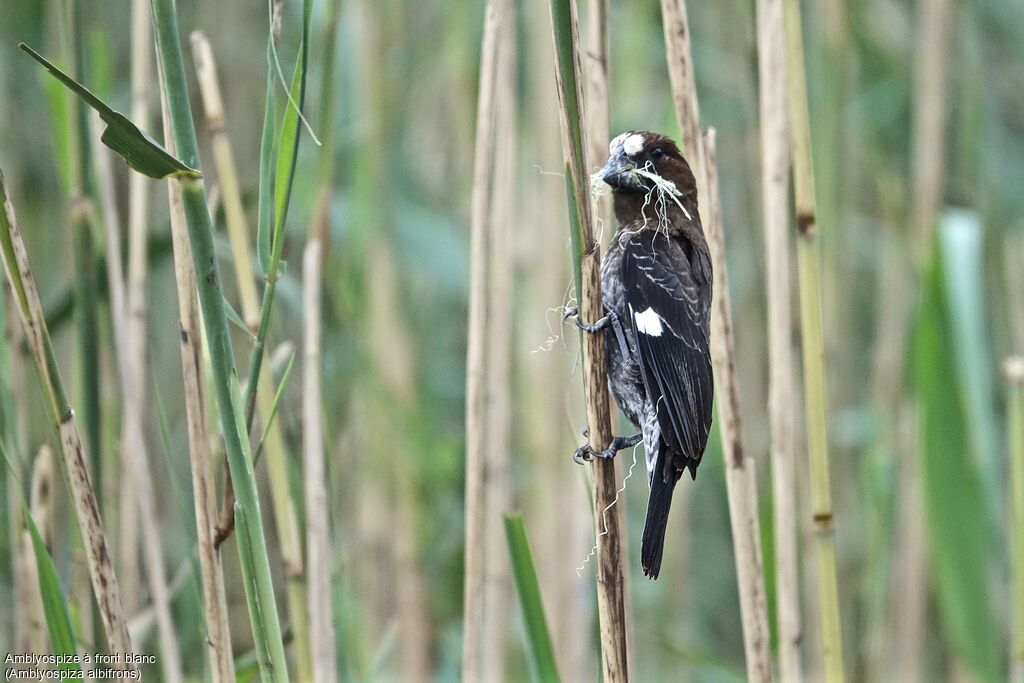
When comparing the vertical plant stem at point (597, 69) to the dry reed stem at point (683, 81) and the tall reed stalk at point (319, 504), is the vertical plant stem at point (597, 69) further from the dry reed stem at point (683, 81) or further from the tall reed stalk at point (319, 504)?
the tall reed stalk at point (319, 504)

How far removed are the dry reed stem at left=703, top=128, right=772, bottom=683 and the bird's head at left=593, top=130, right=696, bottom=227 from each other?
110 mm

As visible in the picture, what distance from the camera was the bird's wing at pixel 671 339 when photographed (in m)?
1.57

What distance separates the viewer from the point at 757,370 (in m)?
2.97

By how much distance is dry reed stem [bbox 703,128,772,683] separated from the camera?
1.49m

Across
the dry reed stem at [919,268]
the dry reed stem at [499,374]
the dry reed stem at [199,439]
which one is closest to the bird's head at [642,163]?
the dry reed stem at [499,374]

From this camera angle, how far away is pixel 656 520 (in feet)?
4.81

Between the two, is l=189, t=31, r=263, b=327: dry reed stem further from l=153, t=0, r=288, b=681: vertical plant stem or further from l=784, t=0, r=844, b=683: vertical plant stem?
l=784, t=0, r=844, b=683: vertical plant stem

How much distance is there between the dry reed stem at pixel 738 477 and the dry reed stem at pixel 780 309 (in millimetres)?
107

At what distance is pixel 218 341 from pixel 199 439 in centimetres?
22

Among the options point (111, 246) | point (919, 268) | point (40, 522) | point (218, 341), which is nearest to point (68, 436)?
point (218, 341)

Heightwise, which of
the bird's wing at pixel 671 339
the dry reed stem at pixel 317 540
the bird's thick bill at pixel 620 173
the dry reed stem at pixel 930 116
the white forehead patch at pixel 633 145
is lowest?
the dry reed stem at pixel 317 540

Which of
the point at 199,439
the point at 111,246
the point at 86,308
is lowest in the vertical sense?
the point at 199,439

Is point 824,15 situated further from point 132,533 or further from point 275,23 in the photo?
point 132,533

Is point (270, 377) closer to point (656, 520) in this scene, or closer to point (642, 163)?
point (656, 520)
